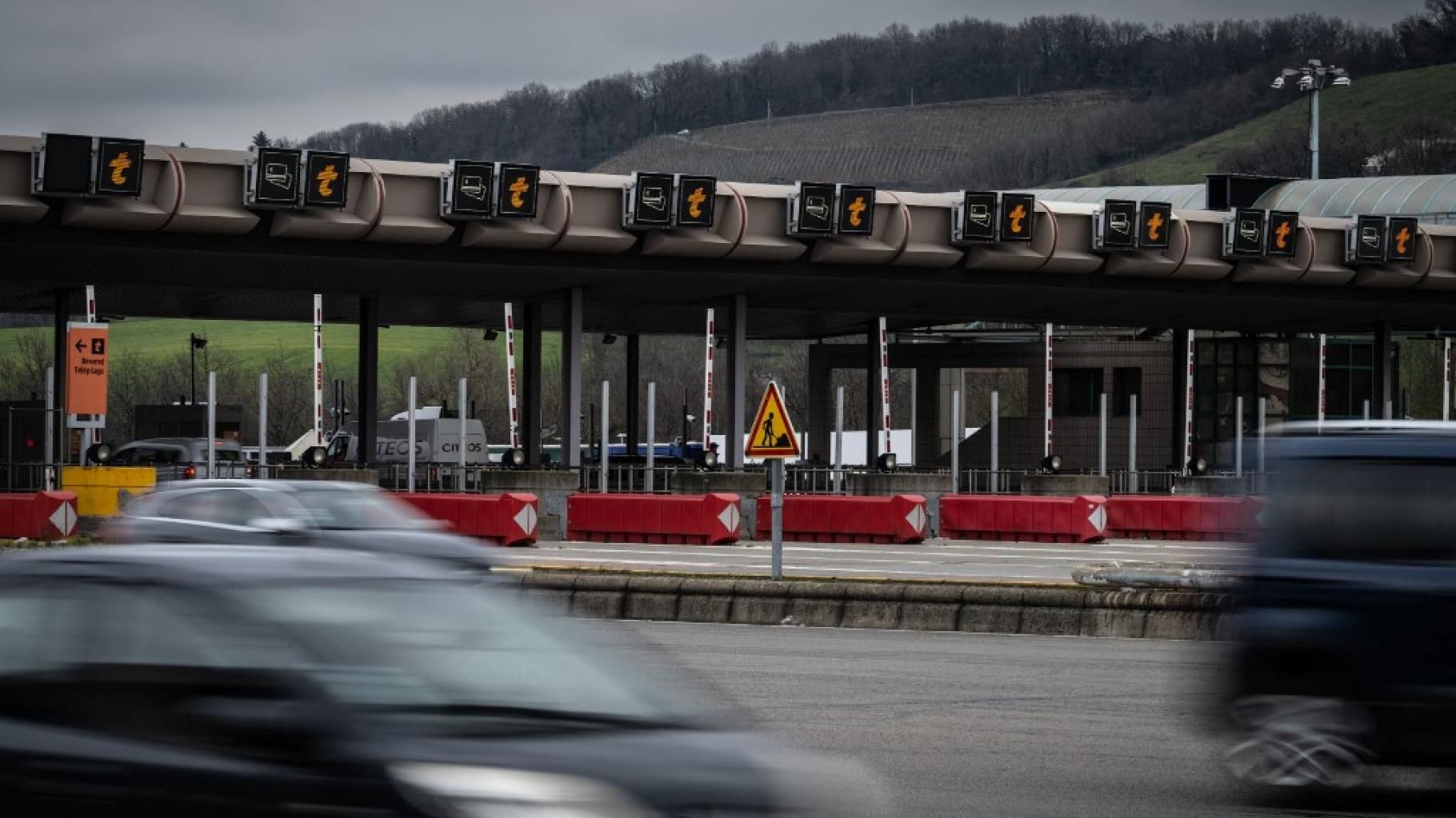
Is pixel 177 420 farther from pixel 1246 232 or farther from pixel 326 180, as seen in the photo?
pixel 1246 232

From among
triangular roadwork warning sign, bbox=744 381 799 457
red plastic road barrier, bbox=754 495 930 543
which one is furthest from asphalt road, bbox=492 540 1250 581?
triangular roadwork warning sign, bbox=744 381 799 457

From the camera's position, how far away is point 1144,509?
38.5 metres

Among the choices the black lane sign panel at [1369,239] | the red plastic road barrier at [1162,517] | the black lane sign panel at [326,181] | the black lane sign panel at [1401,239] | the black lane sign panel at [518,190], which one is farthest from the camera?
the black lane sign panel at [1401,239]

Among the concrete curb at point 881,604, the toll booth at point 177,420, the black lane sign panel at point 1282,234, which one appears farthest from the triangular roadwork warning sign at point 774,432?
the toll booth at point 177,420

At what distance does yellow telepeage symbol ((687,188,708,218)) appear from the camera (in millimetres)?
40969

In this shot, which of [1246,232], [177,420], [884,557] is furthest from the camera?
[177,420]

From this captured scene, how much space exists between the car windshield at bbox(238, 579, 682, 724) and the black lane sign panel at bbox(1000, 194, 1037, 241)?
3841 centimetres

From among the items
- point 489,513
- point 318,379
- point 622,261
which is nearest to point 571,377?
point 622,261

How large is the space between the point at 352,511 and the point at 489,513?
641 inches

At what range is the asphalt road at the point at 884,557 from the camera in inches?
1100

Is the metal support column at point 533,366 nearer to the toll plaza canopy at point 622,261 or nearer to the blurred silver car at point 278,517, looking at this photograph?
the toll plaza canopy at point 622,261

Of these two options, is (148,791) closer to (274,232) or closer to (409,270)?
(274,232)

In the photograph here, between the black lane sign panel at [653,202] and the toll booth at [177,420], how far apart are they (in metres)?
34.5

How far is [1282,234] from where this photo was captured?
4731 centimetres
